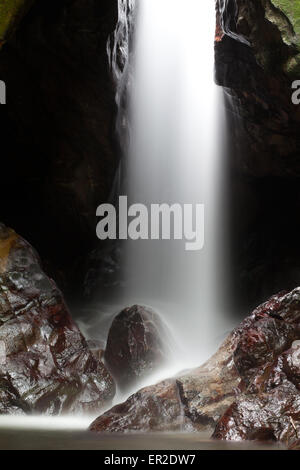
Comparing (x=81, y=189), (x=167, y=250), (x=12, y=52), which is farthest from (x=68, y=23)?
(x=167, y=250)

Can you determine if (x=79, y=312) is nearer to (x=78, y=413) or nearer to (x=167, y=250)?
(x=167, y=250)

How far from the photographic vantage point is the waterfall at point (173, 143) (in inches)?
530

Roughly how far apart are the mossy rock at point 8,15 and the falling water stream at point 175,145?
593 centimetres

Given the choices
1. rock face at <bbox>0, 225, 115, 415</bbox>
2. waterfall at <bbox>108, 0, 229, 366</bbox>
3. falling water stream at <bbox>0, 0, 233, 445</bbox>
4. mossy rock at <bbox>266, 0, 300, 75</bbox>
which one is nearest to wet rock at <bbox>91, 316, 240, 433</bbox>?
rock face at <bbox>0, 225, 115, 415</bbox>

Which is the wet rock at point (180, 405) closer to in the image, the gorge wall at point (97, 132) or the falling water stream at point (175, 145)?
the gorge wall at point (97, 132)

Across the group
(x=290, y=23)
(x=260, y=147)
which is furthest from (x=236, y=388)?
(x=260, y=147)

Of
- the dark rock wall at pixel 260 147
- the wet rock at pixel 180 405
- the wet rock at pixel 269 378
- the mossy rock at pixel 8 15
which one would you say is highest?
the mossy rock at pixel 8 15

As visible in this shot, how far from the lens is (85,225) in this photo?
12953 mm

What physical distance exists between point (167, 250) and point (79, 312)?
3689mm

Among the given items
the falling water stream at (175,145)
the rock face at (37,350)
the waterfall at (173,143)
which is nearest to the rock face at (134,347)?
the rock face at (37,350)

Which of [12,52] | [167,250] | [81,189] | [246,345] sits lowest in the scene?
[246,345]

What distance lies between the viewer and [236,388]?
5.88 m

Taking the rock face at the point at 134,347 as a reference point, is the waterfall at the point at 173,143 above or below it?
above

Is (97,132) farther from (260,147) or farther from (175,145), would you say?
(260,147)
